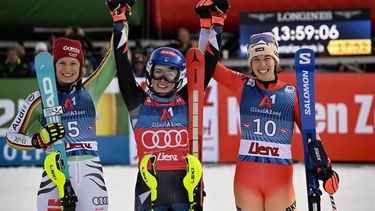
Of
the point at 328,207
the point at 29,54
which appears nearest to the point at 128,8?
the point at 328,207

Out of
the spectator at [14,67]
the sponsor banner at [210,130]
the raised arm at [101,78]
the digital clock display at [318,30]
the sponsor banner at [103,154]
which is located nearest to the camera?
the raised arm at [101,78]

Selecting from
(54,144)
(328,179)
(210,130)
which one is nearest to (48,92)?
(54,144)

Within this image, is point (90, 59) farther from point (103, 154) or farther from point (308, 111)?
point (308, 111)

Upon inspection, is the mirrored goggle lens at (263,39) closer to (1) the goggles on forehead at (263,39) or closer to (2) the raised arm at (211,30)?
(1) the goggles on forehead at (263,39)

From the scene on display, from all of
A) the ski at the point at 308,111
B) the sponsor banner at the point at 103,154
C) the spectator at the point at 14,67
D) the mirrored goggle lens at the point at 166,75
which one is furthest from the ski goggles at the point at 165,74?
the spectator at the point at 14,67

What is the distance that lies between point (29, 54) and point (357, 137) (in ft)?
18.6

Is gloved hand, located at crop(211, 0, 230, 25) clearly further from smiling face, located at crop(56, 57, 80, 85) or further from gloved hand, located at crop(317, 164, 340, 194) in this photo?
gloved hand, located at crop(317, 164, 340, 194)

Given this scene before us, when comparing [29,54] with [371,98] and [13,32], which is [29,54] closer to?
[13,32]

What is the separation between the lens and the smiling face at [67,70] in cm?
630

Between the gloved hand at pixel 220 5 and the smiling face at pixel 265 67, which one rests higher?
the gloved hand at pixel 220 5

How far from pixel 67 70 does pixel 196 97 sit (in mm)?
969

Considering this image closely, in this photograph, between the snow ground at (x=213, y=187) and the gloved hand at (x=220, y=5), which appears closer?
the gloved hand at (x=220, y=5)

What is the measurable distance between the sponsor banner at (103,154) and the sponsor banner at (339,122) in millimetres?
1419

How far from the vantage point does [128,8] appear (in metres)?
6.47
